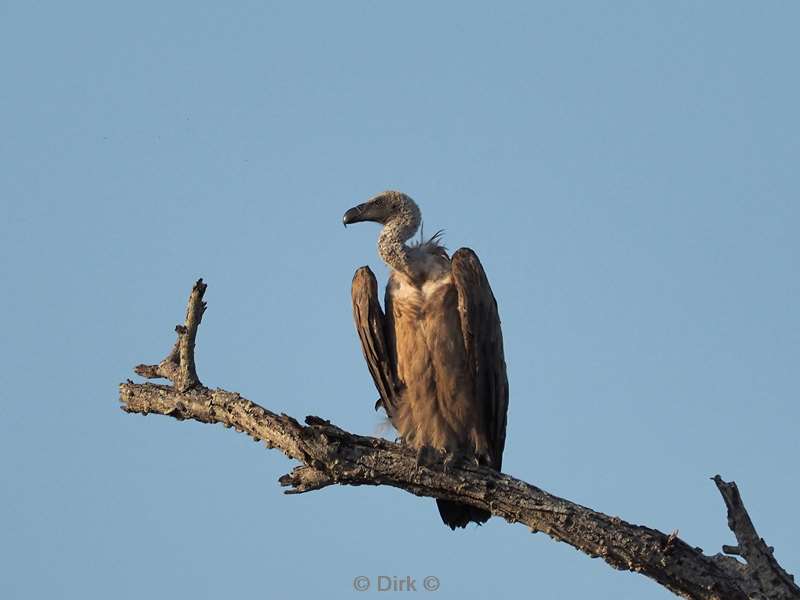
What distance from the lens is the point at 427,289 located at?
9148mm

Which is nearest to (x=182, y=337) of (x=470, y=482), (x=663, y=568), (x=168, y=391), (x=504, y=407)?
(x=168, y=391)

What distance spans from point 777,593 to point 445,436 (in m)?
2.95

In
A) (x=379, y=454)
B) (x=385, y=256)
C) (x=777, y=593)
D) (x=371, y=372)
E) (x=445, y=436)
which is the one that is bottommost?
(x=777, y=593)

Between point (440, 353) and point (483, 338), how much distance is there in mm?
337

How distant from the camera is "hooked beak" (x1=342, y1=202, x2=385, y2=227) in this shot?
977 cm

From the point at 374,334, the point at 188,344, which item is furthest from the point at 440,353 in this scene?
the point at 188,344

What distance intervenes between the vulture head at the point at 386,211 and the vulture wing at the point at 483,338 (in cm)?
82

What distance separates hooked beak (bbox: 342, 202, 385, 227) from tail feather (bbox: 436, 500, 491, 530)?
2.42 meters

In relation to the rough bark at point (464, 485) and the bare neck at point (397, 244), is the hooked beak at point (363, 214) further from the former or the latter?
the rough bark at point (464, 485)

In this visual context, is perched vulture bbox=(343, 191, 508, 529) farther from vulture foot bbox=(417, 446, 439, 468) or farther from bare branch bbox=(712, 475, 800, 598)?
bare branch bbox=(712, 475, 800, 598)

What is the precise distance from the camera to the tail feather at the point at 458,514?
8656 millimetres

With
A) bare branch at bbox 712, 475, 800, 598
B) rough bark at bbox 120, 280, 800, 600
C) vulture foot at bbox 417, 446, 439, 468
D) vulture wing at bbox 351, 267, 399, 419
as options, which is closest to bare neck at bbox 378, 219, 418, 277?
vulture wing at bbox 351, 267, 399, 419

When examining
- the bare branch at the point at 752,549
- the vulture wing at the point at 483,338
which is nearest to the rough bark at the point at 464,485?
the bare branch at the point at 752,549

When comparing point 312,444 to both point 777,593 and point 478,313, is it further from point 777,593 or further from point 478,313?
point 777,593
